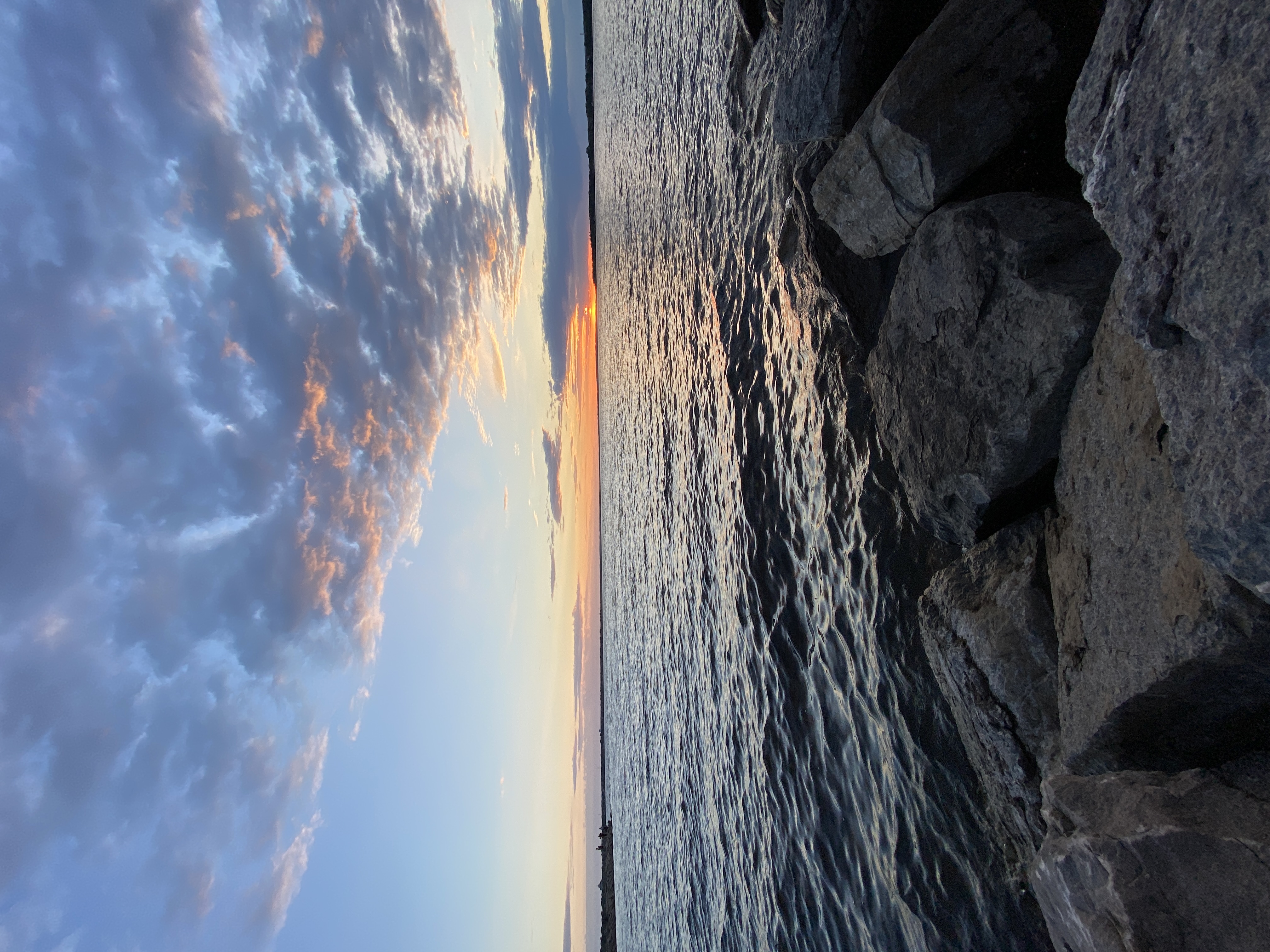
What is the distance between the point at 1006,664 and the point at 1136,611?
833mm

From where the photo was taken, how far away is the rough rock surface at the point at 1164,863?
1.79 meters

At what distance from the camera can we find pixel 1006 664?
293 centimetres

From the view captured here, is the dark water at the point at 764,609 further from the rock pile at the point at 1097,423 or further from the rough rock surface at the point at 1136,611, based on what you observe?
the rough rock surface at the point at 1136,611

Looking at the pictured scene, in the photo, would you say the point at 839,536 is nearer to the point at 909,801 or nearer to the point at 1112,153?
the point at 909,801

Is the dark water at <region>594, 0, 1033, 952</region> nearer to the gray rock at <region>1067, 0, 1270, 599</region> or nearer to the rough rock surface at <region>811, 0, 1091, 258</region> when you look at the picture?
the rough rock surface at <region>811, 0, 1091, 258</region>

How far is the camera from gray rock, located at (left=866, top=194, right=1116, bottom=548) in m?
2.66

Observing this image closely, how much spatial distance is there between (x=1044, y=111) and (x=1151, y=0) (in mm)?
1223

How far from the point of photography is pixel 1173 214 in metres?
1.79

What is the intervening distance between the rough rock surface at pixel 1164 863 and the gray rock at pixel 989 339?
135cm

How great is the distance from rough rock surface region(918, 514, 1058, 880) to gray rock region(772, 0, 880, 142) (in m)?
2.95

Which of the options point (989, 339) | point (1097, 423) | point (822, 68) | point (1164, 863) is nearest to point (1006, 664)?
point (1164, 863)

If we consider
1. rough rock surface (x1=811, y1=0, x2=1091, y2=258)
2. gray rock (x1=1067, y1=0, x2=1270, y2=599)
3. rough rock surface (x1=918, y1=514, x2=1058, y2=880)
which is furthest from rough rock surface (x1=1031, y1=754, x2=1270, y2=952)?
rough rock surface (x1=811, y1=0, x2=1091, y2=258)

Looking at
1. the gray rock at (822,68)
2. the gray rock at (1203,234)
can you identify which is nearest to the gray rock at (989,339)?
the gray rock at (1203,234)

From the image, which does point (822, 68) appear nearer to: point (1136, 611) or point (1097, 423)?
point (1097, 423)
